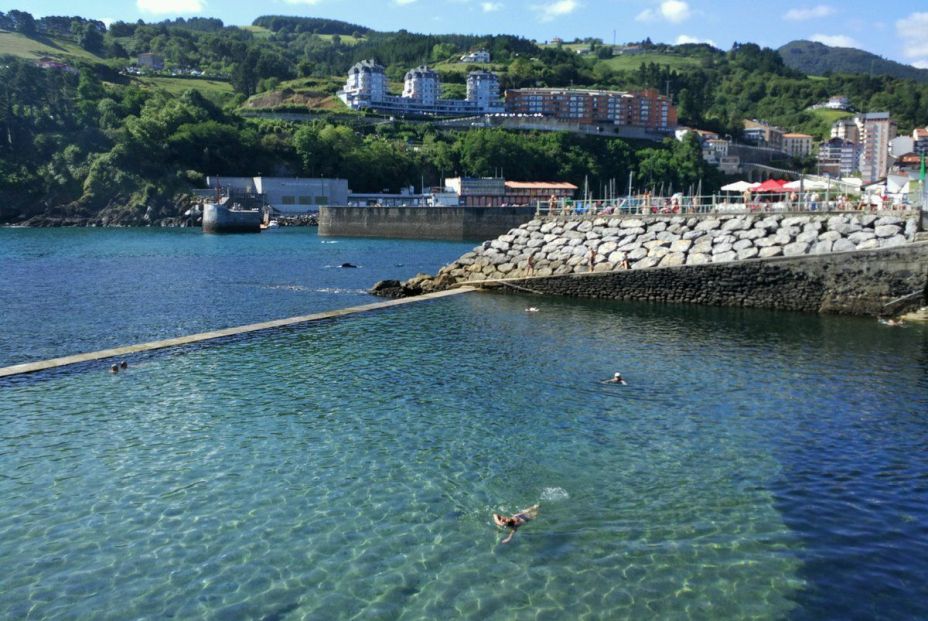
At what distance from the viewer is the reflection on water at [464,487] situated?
8531 mm

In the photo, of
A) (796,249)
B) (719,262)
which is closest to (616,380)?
(719,262)

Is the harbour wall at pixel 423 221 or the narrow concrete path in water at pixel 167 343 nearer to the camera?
the narrow concrete path in water at pixel 167 343

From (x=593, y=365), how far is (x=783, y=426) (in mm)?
5674

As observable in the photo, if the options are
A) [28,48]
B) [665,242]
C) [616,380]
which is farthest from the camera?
[28,48]

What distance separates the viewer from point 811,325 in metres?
25.1

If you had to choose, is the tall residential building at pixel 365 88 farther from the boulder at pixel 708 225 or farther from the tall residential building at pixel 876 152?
the boulder at pixel 708 225

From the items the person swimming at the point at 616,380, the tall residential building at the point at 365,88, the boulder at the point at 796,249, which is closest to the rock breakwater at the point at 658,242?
the boulder at the point at 796,249

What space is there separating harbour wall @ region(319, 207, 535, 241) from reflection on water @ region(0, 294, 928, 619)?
221 ft

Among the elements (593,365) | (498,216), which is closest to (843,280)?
(593,365)

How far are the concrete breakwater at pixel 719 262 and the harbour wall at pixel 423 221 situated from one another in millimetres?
49996

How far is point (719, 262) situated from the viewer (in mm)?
29172

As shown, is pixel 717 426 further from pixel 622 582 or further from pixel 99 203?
pixel 99 203

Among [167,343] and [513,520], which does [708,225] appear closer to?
[167,343]

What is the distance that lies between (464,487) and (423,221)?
7841cm
